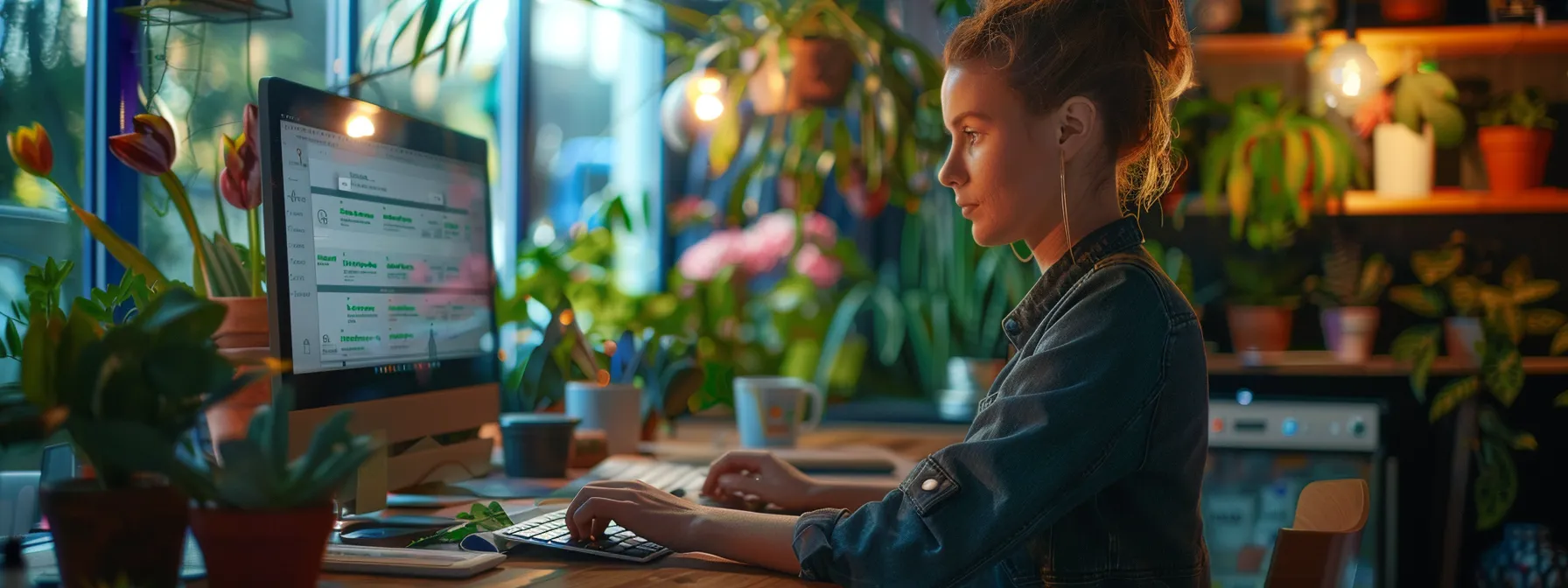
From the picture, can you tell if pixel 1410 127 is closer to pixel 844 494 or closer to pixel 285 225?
pixel 844 494

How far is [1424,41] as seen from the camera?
3.38m

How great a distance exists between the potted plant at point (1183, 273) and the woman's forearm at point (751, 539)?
2285 millimetres

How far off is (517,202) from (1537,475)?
2.78 m

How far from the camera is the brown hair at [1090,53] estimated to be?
113 centimetres

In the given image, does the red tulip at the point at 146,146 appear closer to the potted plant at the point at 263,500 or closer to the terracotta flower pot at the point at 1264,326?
the potted plant at the point at 263,500

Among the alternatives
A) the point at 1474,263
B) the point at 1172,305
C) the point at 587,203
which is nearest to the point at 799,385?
the point at 1172,305

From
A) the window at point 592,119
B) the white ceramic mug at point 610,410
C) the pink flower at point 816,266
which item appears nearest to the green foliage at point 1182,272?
the pink flower at point 816,266

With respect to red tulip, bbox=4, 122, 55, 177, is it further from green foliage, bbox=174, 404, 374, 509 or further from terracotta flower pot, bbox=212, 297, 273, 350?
green foliage, bbox=174, 404, 374, 509

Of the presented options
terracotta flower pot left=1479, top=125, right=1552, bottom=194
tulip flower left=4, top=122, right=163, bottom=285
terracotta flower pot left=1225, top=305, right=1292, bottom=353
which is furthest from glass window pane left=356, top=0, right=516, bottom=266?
terracotta flower pot left=1479, top=125, right=1552, bottom=194

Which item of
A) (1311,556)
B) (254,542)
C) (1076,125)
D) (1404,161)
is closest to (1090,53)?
(1076,125)

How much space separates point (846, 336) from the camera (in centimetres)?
375

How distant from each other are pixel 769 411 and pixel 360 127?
0.88 metres

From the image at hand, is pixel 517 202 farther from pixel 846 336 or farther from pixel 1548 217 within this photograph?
pixel 1548 217

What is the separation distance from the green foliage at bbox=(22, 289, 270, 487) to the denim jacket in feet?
1.60
